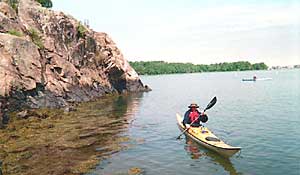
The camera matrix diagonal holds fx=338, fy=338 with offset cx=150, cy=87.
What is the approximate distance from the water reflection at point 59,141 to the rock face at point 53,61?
8.34ft

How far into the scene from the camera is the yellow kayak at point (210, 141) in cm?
1513

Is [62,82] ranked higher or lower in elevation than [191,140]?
higher

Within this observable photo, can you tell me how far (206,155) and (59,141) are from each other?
836 cm

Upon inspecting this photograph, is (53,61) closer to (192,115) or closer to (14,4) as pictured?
(14,4)

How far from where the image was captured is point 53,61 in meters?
36.9

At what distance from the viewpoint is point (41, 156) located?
16.1m

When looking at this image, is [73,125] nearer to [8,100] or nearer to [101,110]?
[8,100]

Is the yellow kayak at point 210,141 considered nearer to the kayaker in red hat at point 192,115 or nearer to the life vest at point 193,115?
the kayaker in red hat at point 192,115

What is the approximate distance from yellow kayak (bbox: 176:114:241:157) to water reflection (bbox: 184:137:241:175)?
0.23 m

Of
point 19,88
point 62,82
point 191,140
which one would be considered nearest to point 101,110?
point 62,82

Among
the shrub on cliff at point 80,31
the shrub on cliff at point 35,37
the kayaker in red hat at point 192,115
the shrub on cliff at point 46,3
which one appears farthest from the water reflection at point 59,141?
the shrub on cliff at point 46,3

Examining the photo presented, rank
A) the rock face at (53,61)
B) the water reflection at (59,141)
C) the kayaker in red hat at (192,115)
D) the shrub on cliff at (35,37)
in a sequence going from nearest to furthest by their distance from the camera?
the water reflection at (59,141), the kayaker in red hat at (192,115), the rock face at (53,61), the shrub on cliff at (35,37)

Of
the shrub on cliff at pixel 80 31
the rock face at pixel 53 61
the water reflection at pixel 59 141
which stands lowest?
the water reflection at pixel 59 141

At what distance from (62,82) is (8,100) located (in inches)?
476
